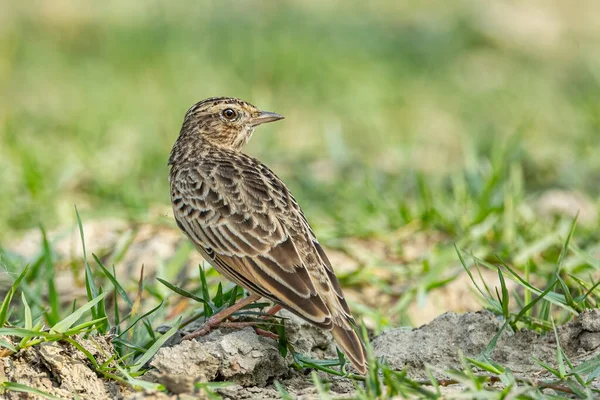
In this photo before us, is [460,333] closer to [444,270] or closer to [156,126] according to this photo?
[444,270]

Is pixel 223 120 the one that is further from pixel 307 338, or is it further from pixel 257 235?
pixel 307 338

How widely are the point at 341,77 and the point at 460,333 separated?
762cm

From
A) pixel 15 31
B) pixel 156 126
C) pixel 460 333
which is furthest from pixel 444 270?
pixel 15 31

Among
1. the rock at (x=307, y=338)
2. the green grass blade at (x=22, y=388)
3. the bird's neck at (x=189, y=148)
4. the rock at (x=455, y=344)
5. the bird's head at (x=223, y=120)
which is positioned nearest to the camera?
the green grass blade at (x=22, y=388)

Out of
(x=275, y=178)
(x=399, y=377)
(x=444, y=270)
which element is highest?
(x=275, y=178)

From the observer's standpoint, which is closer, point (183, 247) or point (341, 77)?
point (183, 247)

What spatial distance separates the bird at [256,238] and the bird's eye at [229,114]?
0.34 meters

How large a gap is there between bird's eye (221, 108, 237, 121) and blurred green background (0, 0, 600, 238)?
1.33 m

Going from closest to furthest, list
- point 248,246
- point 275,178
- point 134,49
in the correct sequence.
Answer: point 248,246 < point 275,178 < point 134,49

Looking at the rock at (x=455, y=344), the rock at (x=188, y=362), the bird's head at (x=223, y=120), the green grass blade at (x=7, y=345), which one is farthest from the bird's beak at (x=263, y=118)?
the green grass blade at (x=7, y=345)

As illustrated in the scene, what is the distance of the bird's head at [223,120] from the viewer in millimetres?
5965

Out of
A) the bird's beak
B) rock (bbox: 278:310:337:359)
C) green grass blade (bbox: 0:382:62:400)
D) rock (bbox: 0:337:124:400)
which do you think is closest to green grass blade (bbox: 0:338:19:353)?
rock (bbox: 0:337:124:400)

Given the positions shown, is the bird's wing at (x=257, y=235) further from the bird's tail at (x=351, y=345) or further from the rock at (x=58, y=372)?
→ the rock at (x=58, y=372)

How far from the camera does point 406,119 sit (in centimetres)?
1130
